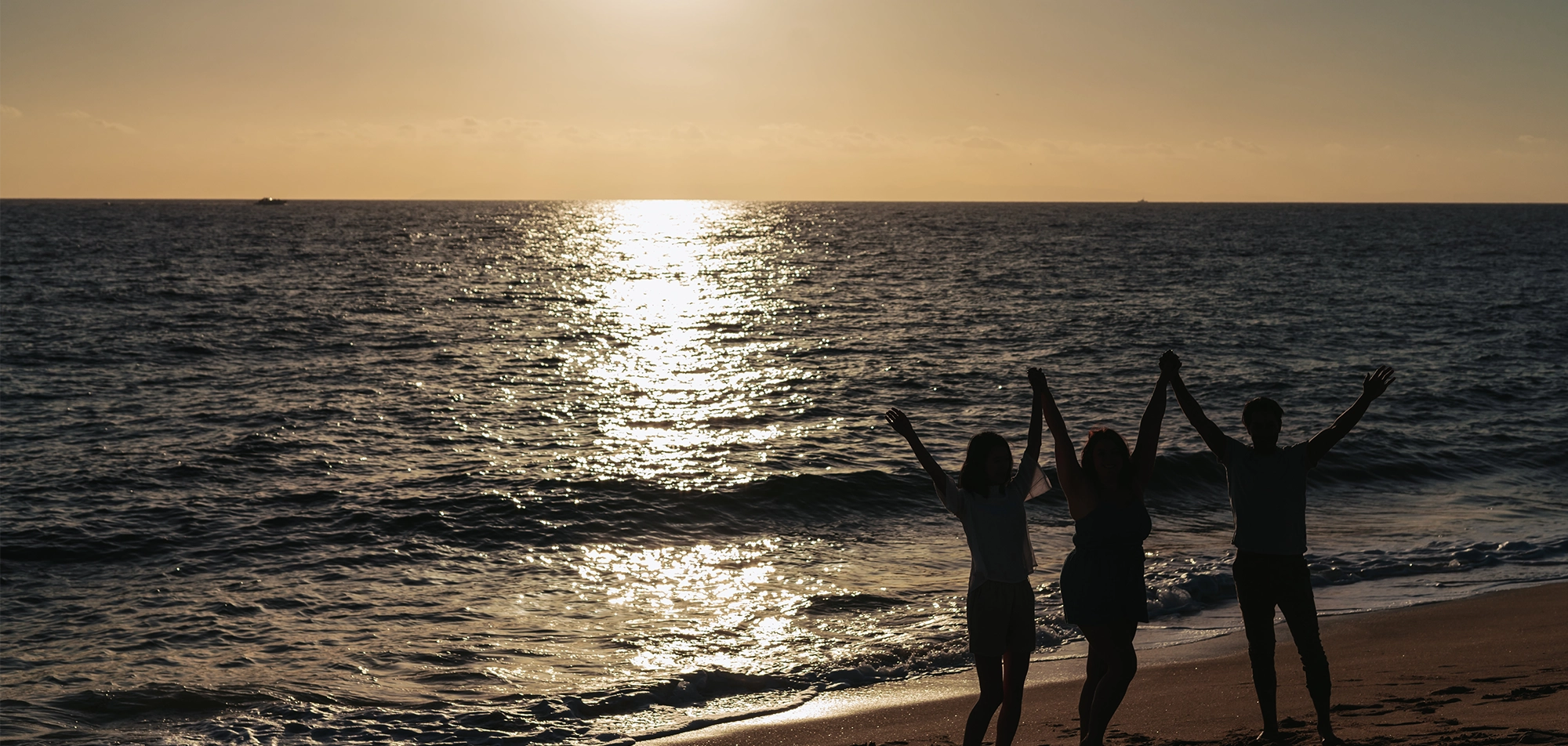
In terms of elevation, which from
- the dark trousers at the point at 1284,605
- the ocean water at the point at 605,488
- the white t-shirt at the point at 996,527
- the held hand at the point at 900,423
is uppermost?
the held hand at the point at 900,423

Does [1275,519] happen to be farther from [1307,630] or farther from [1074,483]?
[1074,483]

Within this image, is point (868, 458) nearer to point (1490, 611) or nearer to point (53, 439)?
point (1490, 611)

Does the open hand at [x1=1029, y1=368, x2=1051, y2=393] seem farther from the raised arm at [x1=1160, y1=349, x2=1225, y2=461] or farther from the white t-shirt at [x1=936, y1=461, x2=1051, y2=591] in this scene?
the raised arm at [x1=1160, y1=349, x2=1225, y2=461]

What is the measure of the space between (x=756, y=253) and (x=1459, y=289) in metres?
44.9

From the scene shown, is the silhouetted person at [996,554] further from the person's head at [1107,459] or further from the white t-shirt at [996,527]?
the person's head at [1107,459]

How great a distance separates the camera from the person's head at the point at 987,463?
549cm

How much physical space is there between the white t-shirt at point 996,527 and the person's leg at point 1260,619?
1291 millimetres

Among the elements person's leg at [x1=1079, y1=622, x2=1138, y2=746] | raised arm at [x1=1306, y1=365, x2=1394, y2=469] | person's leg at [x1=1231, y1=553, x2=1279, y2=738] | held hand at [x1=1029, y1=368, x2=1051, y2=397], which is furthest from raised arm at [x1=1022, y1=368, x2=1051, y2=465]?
raised arm at [x1=1306, y1=365, x2=1394, y2=469]

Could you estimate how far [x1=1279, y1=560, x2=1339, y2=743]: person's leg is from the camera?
231 inches

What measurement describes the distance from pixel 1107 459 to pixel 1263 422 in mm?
950

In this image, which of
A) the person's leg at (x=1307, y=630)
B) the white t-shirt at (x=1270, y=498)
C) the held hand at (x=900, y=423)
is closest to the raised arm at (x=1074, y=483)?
the held hand at (x=900, y=423)

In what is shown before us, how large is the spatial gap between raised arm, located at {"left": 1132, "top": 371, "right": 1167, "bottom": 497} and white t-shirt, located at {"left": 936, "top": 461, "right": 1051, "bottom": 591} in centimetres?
52

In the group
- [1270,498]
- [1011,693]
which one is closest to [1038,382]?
[1270,498]

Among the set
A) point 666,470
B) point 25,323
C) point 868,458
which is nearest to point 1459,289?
point 868,458
